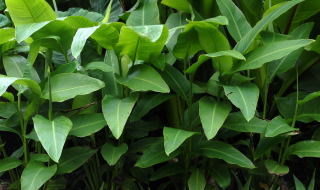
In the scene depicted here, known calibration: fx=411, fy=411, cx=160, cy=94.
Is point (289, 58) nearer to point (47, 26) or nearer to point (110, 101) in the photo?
point (110, 101)

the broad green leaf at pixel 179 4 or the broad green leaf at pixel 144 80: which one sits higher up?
the broad green leaf at pixel 179 4

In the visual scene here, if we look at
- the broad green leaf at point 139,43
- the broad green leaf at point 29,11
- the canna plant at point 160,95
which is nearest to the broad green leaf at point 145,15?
the canna plant at point 160,95

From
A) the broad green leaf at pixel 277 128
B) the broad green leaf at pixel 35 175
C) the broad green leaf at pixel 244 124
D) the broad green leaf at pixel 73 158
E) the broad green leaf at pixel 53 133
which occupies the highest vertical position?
the broad green leaf at pixel 53 133

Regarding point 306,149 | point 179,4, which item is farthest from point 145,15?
point 306,149

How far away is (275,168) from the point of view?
4.42 feet

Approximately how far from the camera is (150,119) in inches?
65.2

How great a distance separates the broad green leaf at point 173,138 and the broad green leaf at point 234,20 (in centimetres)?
41

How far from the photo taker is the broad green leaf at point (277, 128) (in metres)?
1.27

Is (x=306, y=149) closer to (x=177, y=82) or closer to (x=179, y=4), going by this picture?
(x=177, y=82)

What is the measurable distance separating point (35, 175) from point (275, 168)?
0.76 m

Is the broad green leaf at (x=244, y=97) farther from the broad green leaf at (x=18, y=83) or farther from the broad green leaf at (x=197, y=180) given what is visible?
Answer: the broad green leaf at (x=18, y=83)

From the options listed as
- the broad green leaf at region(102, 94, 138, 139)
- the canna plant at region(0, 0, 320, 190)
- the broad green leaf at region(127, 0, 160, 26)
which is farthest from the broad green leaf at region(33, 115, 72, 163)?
the broad green leaf at region(127, 0, 160, 26)

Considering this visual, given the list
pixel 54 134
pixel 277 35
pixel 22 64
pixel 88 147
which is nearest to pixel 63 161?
pixel 88 147

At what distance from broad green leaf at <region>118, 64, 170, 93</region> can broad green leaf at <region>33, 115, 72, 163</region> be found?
8.9 inches
